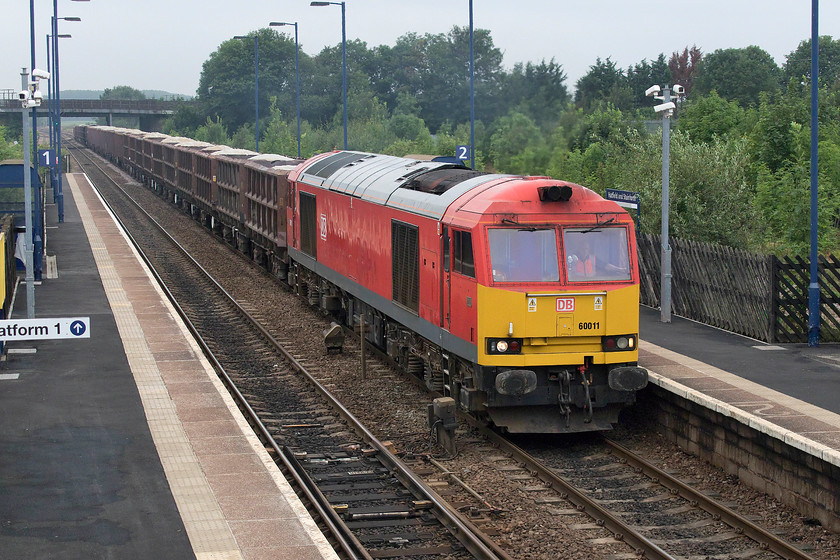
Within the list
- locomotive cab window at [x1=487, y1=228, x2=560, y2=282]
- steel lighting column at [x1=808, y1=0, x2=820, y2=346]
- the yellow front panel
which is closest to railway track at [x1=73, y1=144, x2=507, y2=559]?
the yellow front panel

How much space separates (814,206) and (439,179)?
5.92 meters

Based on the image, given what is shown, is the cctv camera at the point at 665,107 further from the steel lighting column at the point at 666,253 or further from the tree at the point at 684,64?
the tree at the point at 684,64

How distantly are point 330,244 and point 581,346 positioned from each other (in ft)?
30.3

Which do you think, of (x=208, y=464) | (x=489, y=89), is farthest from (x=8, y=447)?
(x=489, y=89)

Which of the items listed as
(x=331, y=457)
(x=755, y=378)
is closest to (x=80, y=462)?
(x=331, y=457)

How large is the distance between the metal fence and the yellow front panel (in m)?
4.94

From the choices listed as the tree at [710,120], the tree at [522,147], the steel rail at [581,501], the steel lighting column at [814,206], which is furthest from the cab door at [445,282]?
the tree at [710,120]

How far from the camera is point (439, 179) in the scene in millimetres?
16375

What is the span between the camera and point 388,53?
98.9 meters

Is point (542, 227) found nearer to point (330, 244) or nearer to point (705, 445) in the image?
point (705, 445)

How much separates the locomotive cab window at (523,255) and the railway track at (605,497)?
2156 mm

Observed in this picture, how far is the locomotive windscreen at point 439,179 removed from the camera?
15.8 meters

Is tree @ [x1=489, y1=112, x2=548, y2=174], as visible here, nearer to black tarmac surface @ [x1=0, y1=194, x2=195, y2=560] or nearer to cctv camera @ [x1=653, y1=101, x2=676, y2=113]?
cctv camera @ [x1=653, y1=101, x2=676, y2=113]

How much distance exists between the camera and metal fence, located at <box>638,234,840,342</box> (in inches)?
695
